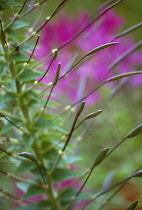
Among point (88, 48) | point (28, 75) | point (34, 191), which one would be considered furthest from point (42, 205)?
point (88, 48)

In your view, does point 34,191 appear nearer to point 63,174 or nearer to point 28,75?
point 63,174

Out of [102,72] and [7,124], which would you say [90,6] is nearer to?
[102,72]

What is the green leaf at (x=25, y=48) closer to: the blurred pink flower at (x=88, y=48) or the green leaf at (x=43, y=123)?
the green leaf at (x=43, y=123)

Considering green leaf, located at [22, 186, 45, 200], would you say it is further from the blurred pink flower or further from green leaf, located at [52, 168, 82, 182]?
the blurred pink flower

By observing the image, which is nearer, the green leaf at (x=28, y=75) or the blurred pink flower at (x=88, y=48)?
the green leaf at (x=28, y=75)

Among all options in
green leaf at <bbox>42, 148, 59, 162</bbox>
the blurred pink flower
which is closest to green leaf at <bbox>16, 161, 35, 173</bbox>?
green leaf at <bbox>42, 148, 59, 162</bbox>

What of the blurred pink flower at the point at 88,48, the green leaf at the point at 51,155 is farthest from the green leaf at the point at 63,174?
the blurred pink flower at the point at 88,48

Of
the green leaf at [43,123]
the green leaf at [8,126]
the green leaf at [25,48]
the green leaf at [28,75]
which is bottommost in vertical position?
the green leaf at [43,123]
